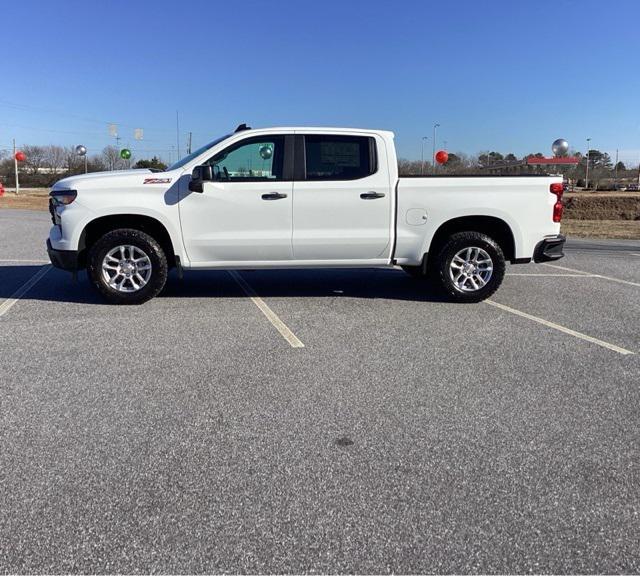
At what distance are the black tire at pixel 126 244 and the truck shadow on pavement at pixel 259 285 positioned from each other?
33 cm

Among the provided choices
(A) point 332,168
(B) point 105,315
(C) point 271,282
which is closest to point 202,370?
(B) point 105,315

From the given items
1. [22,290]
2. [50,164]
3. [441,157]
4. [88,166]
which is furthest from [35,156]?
[22,290]

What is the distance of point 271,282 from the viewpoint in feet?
28.3

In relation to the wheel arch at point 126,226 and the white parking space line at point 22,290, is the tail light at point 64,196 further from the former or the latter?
the white parking space line at point 22,290

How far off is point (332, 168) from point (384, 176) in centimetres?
63

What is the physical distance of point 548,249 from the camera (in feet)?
24.0

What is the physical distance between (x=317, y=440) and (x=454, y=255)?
13.8 ft

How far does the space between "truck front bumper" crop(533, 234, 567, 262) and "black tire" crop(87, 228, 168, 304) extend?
14.9 feet

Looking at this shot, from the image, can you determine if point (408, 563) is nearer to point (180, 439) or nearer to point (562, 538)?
point (562, 538)

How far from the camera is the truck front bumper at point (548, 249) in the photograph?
7.29 m

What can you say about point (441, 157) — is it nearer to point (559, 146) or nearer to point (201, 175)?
point (559, 146)

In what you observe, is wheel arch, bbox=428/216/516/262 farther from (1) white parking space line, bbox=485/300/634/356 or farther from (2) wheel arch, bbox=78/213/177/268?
(2) wheel arch, bbox=78/213/177/268

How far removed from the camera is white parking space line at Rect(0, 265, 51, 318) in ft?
22.2

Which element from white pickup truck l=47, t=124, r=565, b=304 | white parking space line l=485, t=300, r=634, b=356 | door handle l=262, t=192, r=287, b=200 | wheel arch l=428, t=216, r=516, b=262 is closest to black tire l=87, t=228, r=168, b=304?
white pickup truck l=47, t=124, r=565, b=304
